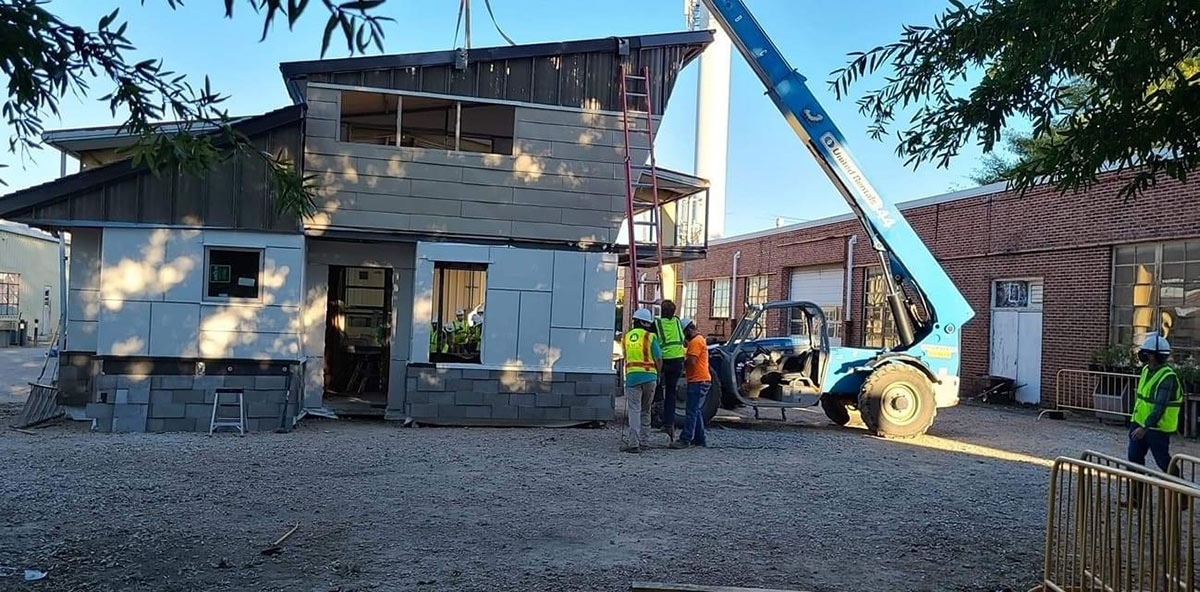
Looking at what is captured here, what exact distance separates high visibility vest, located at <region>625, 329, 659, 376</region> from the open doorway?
521cm

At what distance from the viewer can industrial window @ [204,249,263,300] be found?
1261 cm

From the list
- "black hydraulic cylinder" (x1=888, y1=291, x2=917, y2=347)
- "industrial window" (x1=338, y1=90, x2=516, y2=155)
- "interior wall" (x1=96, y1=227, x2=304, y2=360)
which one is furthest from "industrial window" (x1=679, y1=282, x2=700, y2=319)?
"interior wall" (x1=96, y1=227, x2=304, y2=360)

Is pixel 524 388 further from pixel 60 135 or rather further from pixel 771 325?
pixel 771 325

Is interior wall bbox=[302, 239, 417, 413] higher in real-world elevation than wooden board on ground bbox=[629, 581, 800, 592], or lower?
higher

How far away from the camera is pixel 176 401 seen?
39.9 feet

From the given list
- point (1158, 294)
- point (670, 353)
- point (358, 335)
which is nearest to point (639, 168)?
point (670, 353)

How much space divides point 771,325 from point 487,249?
17217 mm

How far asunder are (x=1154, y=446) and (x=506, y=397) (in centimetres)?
785

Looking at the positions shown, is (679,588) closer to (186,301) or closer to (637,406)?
(637,406)

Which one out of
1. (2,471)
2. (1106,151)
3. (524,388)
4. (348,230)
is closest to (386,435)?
(524,388)

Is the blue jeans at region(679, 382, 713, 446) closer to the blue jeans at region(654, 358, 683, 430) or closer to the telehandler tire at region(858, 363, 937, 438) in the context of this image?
the blue jeans at region(654, 358, 683, 430)

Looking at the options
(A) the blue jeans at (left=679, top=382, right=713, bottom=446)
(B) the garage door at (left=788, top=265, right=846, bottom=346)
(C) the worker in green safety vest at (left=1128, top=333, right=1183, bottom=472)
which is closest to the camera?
(C) the worker in green safety vest at (left=1128, top=333, right=1183, bottom=472)

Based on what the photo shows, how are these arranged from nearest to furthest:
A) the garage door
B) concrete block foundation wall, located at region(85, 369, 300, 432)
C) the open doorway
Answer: concrete block foundation wall, located at region(85, 369, 300, 432) < the open doorway < the garage door

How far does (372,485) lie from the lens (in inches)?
344
